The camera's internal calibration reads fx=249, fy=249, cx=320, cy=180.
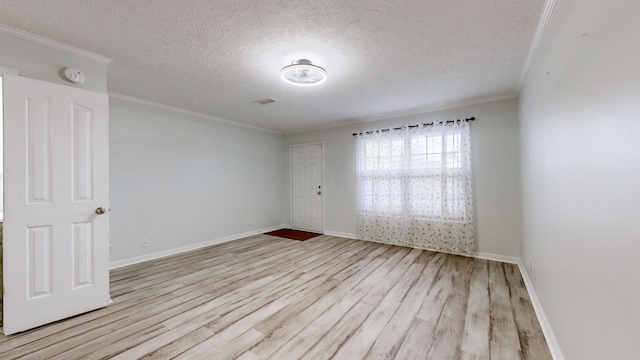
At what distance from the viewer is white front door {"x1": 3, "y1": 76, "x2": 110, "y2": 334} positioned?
1983 millimetres

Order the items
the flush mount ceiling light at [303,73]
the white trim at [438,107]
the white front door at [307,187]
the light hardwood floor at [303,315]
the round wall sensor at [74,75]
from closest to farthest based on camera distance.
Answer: the light hardwood floor at [303,315] → the round wall sensor at [74,75] → the flush mount ceiling light at [303,73] → the white trim at [438,107] → the white front door at [307,187]

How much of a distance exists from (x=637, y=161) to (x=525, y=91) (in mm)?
2557

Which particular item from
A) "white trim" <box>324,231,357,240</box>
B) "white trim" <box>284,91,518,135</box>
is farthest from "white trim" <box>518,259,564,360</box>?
"white trim" <box>324,231,357,240</box>

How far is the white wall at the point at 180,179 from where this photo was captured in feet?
11.7

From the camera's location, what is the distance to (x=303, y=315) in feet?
7.39

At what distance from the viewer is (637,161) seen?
86 cm

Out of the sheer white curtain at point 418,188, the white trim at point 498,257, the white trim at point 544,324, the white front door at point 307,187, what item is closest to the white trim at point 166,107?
the white front door at point 307,187

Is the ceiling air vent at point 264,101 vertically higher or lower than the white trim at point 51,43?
higher

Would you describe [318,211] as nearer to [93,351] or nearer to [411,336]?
[411,336]

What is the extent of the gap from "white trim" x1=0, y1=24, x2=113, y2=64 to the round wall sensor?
0.54ft

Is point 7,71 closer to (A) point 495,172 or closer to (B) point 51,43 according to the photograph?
(B) point 51,43

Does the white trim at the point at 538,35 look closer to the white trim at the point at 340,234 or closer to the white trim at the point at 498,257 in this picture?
the white trim at the point at 498,257

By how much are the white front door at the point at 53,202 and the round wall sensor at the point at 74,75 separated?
0.11 meters

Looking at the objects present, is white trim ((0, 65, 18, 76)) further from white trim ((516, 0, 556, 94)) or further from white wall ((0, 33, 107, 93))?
white trim ((516, 0, 556, 94))
